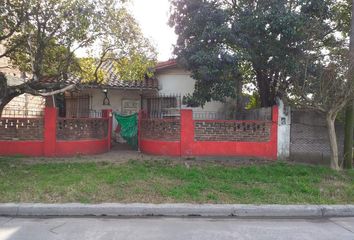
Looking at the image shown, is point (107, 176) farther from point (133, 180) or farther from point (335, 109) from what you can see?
point (335, 109)

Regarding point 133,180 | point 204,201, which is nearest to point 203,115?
point 133,180

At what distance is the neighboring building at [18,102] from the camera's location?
1459cm

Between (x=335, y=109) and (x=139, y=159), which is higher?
(x=335, y=109)

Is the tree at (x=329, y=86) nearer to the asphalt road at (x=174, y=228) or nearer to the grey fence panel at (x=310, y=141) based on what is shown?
the grey fence panel at (x=310, y=141)

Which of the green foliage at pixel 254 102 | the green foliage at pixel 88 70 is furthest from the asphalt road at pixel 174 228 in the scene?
the green foliage at pixel 254 102

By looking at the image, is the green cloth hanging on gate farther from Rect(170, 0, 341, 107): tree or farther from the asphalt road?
the asphalt road

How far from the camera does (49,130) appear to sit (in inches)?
458

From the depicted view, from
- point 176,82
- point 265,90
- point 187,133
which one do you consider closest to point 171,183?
point 187,133

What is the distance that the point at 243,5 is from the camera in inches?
449

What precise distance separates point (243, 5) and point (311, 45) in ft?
8.12

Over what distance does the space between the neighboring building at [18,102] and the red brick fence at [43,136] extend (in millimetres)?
2261

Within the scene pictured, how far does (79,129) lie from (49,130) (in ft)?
3.22

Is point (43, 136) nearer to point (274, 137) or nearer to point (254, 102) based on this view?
point (274, 137)

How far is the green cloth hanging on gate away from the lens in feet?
45.3
